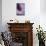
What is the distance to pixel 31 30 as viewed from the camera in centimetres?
565

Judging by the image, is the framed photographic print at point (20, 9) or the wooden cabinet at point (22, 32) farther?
the framed photographic print at point (20, 9)

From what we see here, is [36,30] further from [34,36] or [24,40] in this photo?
[24,40]

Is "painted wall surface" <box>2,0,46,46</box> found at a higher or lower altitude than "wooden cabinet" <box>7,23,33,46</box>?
higher

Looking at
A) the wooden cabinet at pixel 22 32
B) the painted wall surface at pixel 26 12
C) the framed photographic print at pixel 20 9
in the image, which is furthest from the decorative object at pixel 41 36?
the framed photographic print at pixel 20 9

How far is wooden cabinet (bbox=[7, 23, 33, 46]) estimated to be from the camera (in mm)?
5586

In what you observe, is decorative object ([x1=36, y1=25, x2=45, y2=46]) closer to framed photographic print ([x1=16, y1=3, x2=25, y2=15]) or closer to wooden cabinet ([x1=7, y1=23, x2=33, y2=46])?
wooden cabinet ([x1=7, y1=23, x2=33, y2=46])

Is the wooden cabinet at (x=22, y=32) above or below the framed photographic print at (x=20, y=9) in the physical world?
below

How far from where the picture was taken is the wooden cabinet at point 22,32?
559 centimetres

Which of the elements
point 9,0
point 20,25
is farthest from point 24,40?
point 9,0

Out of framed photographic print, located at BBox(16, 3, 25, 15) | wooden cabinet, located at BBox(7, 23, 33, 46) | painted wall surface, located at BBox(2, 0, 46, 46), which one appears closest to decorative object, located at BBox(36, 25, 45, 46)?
painted wall surface, located at BBox(2, 0, 46, 46)

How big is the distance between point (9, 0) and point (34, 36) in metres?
1.69

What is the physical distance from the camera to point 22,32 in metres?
5.66

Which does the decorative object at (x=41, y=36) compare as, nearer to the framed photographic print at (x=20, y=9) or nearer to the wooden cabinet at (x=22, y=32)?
the wooden cabinet at (x=22, y=32)

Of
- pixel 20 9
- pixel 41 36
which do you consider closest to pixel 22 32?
pixel 41 36
